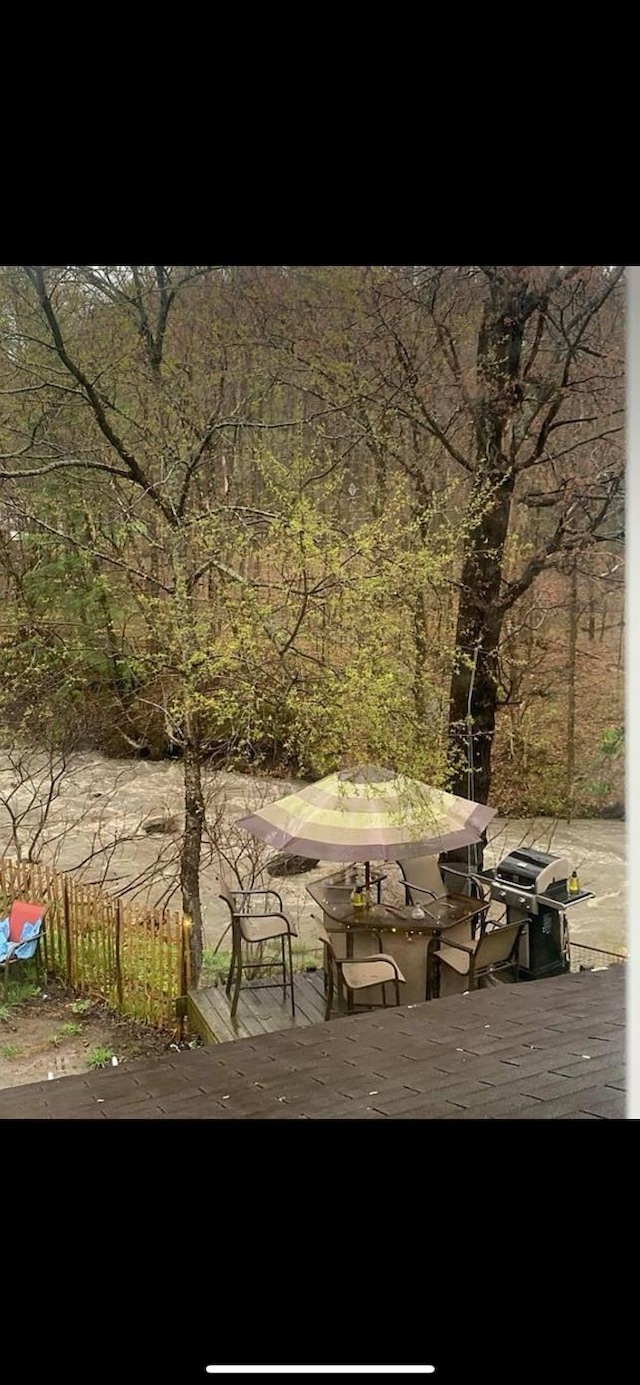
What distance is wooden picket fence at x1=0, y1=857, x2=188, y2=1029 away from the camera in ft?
9.17

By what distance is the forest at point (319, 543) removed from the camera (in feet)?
9.05

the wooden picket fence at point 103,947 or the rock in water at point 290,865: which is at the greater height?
the rock in water at point 290,865

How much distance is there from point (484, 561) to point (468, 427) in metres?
0.39

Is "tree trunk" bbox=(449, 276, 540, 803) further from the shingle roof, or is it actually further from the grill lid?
the shingle roof

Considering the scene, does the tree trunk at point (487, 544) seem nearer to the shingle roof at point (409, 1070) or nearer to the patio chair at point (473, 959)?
the patio chair at point (473, 959)

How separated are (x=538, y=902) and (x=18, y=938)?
149cm

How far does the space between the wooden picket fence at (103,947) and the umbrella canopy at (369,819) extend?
44cm

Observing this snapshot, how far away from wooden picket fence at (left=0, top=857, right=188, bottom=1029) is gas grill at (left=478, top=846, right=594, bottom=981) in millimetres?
976

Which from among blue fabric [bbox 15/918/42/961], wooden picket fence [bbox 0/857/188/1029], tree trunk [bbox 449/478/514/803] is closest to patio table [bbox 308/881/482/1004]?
tree trunk [bbox 449/478/514/803]

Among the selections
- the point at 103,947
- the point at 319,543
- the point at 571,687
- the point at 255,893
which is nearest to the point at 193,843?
the point at 255,893

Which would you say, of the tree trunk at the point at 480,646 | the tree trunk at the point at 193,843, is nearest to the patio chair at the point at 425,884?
the tree trunk at the point at 480,646
